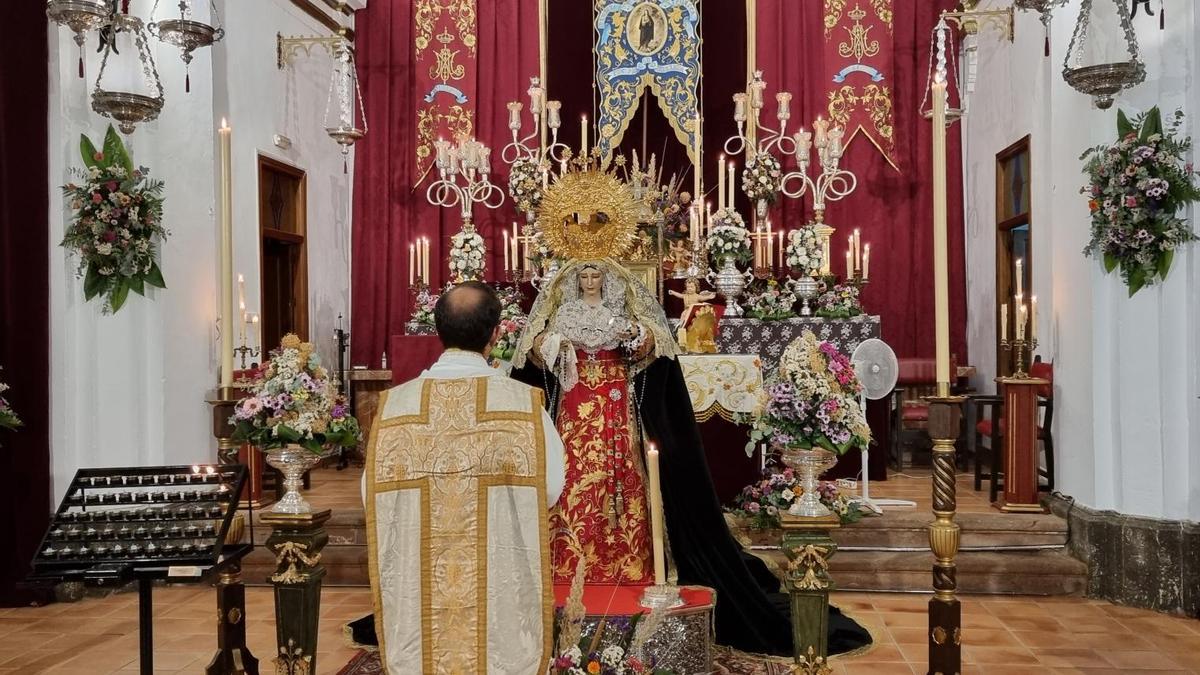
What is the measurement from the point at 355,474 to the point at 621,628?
579 cm

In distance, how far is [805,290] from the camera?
26.8ft

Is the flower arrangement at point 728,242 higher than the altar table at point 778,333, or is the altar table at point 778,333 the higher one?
the flower arrangement at point 728,242

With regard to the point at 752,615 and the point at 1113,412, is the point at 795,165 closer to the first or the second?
the point at 1113,412

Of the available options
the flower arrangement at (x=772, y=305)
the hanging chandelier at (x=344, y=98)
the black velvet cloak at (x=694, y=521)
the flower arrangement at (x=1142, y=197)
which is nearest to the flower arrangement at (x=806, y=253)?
the flower arrangement at (x=772, y=305)

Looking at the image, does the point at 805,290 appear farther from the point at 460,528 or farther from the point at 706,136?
the point at 460,528

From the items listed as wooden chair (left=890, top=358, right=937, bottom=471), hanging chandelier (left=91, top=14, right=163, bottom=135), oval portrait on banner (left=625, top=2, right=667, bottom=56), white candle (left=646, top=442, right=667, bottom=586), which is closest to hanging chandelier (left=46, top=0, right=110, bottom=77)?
hanging chandelier (left=91, top=14, right=163, bottom=135)

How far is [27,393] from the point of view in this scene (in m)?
6.22

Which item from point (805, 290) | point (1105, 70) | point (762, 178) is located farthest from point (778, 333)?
point (1105, 70)

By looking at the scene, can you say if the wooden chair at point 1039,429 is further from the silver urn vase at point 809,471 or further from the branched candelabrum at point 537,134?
the branched candelabrum at point 537,134

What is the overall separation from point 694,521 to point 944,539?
131 centimetres

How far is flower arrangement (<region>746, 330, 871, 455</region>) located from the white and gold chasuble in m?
1.35

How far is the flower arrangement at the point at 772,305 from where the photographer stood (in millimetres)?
8008

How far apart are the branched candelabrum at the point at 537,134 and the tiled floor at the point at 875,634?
4.92 m

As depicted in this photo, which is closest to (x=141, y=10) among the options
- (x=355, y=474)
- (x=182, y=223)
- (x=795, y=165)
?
(x=182, y=223)
